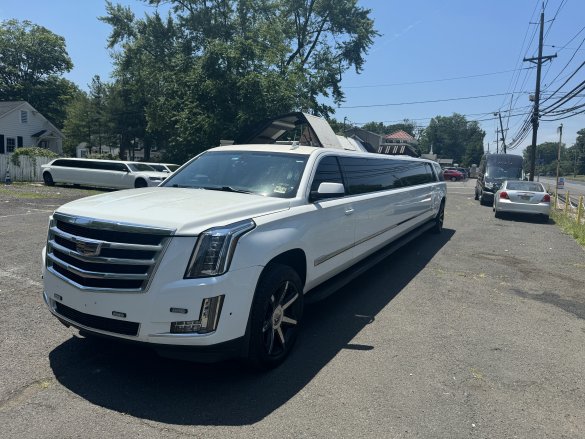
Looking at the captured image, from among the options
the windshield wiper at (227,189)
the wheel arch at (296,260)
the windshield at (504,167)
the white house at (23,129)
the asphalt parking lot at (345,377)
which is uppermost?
the white house at (23,129)

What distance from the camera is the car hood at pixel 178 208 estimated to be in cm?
325

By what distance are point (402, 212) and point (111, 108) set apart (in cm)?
4169

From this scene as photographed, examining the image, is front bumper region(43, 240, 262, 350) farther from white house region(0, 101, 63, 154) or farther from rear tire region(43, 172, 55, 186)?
white house region(0, 101, 63, 154)

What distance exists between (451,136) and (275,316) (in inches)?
5672

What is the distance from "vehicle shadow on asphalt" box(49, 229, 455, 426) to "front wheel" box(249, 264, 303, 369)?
0.55 feet

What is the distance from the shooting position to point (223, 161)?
511cm

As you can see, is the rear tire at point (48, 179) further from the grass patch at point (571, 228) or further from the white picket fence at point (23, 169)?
the grass patch at point (571, 228)

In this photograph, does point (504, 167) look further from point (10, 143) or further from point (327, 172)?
point (10, 143)

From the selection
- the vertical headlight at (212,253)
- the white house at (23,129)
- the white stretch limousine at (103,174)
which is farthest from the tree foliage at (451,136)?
the vertical headlight at (212,253)

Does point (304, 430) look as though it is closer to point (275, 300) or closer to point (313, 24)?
point (275, 300)

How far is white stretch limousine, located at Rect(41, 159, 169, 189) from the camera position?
2169cm

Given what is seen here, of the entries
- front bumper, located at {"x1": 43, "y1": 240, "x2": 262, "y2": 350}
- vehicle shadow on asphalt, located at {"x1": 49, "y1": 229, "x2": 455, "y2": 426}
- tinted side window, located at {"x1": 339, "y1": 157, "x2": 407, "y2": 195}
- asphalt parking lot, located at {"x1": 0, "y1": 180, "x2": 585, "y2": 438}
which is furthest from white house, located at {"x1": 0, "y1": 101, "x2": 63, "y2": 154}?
front bumper, located at {"x1": 43, "y1": 240, "x2": 262, "y2": 350}

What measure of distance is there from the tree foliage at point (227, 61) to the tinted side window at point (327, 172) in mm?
19747

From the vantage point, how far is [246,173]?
4.78 metres
